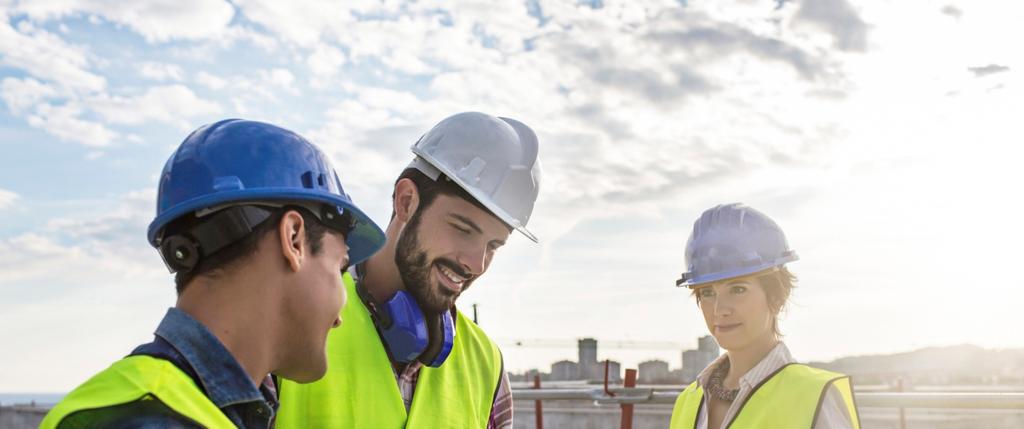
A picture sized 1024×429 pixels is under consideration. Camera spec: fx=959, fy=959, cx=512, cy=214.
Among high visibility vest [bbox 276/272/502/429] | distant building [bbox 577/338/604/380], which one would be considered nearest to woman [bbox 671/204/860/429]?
high visibility vest [bbox 276/272/502/429]

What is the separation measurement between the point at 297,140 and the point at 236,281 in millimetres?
457

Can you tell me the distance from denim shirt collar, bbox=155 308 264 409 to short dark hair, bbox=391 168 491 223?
163 cm

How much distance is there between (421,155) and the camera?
379 centimetres

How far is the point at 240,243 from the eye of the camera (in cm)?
206

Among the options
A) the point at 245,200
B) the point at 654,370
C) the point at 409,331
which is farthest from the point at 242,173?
the point at 654,370

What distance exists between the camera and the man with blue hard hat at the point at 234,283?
1.81 meters

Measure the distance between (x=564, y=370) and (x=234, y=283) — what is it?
28636mm

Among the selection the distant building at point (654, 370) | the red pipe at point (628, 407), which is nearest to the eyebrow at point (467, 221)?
the red pipe at point (628, 407)

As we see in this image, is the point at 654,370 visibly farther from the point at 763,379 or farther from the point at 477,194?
the point at 477,194

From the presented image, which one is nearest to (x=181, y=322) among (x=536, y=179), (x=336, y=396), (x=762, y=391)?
(x=336, y=396)

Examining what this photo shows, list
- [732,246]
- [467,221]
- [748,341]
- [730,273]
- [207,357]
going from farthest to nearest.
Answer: [732,246], [730,273], [748,341], [467,221], [207,357]

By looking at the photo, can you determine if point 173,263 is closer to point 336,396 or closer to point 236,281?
point 236,281

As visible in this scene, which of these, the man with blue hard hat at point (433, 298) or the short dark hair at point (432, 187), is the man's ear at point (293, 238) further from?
the short dark hair at point (432, 187)

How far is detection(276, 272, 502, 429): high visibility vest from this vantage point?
2996mm
